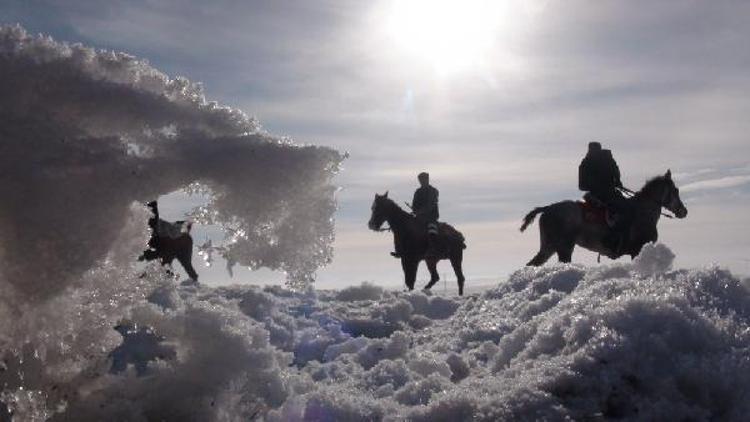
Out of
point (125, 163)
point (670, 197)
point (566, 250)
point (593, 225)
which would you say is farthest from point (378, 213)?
point (125, 163)

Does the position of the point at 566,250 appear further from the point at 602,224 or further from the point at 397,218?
the point at 397,218

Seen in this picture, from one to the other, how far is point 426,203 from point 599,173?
5313mm

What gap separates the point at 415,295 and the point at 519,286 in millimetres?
3584

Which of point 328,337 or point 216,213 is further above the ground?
point 216,213

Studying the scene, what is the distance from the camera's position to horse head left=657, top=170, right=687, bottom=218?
45.7ft

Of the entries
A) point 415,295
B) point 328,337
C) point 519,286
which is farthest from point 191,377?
point 415,295

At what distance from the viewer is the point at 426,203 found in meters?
17.5

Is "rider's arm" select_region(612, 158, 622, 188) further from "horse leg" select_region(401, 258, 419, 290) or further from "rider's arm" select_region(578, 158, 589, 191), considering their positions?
"horse leg" select_region(401, 258, 419, 290)

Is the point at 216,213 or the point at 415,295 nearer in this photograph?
the point at 216,213

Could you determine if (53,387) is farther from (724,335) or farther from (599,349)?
(724,335)

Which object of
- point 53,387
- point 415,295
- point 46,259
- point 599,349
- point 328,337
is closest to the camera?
point 46,259

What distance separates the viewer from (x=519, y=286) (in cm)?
595

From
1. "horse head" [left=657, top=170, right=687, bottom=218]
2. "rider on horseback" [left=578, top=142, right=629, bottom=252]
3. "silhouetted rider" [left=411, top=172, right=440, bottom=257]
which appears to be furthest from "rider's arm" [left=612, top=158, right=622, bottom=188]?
"silhouetted rider" [left=411, top=172, right=440, bottom=257]

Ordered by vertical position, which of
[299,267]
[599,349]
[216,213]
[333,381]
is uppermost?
[216,213]
